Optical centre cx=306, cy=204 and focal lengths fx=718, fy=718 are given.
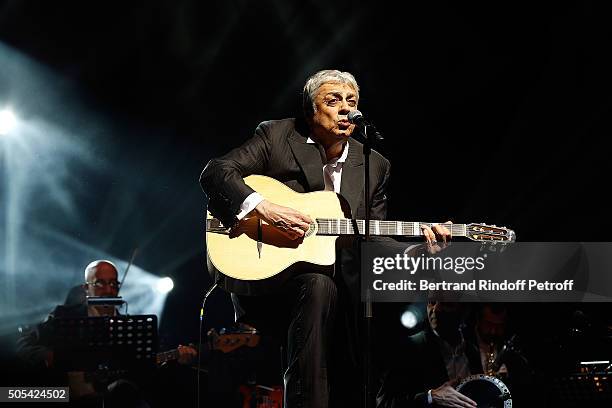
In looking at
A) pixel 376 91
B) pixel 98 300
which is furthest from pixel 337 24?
pixel 98 300

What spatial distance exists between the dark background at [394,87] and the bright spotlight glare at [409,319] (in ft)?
0.31

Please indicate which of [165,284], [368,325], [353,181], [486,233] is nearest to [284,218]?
[353,181]

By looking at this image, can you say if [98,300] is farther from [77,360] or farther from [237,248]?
[237,248]

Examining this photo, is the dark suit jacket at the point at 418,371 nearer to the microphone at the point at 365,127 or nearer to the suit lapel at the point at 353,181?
the suit lapel at the point at 353,181

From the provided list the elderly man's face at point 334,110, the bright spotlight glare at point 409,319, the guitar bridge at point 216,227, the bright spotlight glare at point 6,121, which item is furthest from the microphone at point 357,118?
the bright spotlight glare at point 6,121

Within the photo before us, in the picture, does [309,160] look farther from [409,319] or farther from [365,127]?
[409,319]

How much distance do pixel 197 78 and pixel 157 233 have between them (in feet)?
7.06

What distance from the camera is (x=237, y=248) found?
3633 mm

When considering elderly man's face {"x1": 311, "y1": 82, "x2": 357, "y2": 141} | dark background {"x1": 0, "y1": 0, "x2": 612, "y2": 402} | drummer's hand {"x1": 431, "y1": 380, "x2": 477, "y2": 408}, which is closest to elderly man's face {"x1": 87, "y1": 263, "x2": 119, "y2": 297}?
dark background {"x1": 0, "y1": 0, "x2": 612, "y2": 402}

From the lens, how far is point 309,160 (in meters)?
3.87

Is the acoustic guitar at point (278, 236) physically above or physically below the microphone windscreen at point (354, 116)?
below

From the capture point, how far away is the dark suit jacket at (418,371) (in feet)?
14.8

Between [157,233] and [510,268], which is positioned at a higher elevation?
[157,233]

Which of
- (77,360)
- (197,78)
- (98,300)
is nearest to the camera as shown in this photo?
(77,360)
